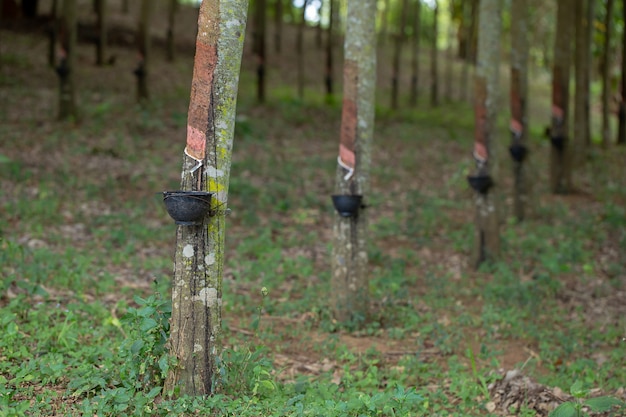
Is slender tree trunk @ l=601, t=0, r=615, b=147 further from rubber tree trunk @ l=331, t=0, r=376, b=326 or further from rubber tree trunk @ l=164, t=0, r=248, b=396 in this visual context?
rubber tree trunk @ l=164, t=0, r=248, b=396

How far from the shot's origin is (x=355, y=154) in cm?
700

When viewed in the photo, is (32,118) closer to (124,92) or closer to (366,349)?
(124,92)

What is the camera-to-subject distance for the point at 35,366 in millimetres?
4895

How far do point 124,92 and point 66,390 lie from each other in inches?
544

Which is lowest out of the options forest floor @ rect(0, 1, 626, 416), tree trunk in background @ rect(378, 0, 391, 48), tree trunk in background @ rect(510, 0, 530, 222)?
forest floor @ rect(0, 1, 626, 416)

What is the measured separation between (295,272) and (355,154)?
2.26m

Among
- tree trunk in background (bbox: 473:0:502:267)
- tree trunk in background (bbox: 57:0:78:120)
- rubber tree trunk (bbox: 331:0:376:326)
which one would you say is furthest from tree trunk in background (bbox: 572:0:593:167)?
tree trunk in background (bbox: 57:0:78:120)

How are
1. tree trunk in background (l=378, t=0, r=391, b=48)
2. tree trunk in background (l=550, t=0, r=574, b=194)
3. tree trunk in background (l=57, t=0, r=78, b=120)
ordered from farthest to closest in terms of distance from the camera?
tree trunk in background (l=378, t=0, r=391, b=48), tree trunk in background (l=57, t=0, r=78, b=120), tree trunk in background (l=550, t=0, r=574, b=194)

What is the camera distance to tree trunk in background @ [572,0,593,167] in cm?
1505

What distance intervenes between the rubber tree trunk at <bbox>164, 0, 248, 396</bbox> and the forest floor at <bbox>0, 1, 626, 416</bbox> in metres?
0.24

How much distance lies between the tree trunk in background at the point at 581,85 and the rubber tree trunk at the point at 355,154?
30.7 ft

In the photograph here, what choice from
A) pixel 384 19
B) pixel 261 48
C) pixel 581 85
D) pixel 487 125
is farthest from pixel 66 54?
pixel 384 19

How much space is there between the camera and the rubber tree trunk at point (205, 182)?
14.7 feet

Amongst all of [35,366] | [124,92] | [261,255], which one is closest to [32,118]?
[124,92]
